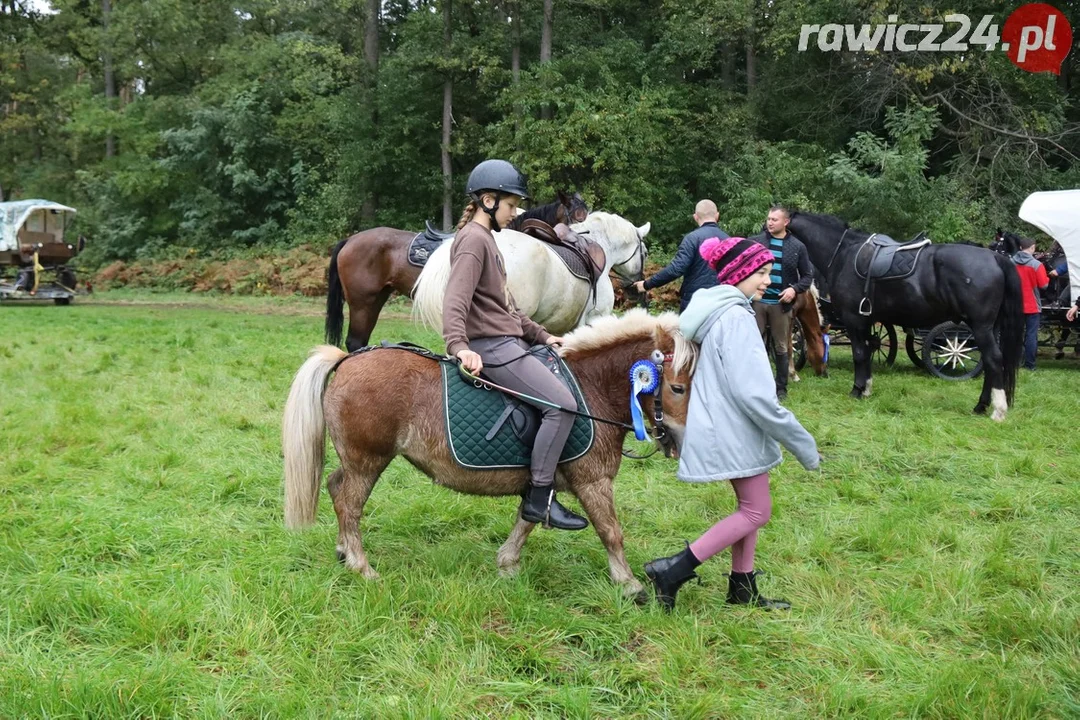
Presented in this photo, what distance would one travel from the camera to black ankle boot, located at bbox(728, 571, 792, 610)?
3713 millimetres

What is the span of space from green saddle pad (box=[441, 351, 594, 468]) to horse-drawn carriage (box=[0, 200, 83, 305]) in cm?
2006

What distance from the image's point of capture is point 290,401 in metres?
3.88

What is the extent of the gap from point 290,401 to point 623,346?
1.65 meters

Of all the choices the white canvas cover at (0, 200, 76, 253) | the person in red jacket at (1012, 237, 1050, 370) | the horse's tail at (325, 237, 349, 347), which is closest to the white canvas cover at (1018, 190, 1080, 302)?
the person in red jacket at (1012, 237, 1050, 370)

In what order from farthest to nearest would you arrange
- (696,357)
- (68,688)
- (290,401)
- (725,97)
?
1. (725,97)
2. (290,401)
3. (696,357)
4. (68,688)

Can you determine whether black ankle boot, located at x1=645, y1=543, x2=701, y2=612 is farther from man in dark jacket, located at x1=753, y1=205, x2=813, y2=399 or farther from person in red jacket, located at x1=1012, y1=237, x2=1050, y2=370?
person in red jacket, located at x1=1012, y1=237, x2=1050, y2=370

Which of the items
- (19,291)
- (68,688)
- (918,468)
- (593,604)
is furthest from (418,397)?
(19,291)

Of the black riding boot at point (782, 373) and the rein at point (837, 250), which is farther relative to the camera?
the rein at point (837, 250)

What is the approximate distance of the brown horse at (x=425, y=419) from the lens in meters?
3.73

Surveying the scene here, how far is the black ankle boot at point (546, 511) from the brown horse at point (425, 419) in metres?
0.08

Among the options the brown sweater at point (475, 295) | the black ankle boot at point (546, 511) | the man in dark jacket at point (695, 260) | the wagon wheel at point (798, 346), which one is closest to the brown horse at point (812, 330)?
the wagon wheel at point (798, 346)

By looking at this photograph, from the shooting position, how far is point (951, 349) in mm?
10406

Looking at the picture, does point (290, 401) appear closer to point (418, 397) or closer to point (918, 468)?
point (418, 397)

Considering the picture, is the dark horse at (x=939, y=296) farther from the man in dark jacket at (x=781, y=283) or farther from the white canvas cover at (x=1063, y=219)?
the white canvas cover at (x=1063, y=219)
